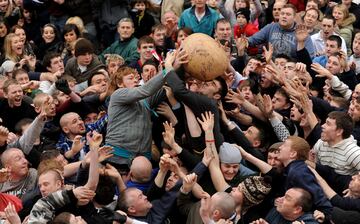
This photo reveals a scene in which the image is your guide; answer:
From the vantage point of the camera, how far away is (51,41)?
14852 millimetres

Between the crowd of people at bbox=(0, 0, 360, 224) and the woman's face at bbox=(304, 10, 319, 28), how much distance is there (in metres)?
0.02

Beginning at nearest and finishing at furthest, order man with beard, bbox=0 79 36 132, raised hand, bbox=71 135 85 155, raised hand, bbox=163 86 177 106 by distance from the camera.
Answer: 1. raised hand, bbox=163 86 177 106
2. raised hand, bbox=71 135 85 155
3. man with beard, bbox=0 79 36 132

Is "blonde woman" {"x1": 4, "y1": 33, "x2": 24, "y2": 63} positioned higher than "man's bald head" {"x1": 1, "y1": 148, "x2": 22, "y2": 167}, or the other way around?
"man's bald head" {"x1": 1, "y1": 148, "x2": 22, "y2": 167}

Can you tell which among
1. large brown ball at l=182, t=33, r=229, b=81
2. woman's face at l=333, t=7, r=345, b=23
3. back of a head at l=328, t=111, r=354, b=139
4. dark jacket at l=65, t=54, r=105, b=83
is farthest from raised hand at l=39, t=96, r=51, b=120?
woman's face at l=333, t=7, r=345, b=23

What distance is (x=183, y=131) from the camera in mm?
10195

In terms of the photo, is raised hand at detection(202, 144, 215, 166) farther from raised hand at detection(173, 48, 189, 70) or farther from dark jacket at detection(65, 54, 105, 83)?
dark jacket at detection(65, 54, 105, 83)

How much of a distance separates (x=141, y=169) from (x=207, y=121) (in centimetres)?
78

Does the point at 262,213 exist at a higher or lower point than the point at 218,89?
lower

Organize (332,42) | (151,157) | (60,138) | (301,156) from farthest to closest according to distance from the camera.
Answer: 1. (332,42)
2. (60,138)
3. (151,157)
4. (301,156)

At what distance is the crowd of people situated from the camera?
8.93 metres

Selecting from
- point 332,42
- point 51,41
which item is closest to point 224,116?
point 332,42

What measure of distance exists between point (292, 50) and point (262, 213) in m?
4.39

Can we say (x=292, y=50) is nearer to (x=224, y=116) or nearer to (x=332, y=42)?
(x=332, y=42)

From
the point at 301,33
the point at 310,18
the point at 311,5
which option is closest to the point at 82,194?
the point at 301,33
